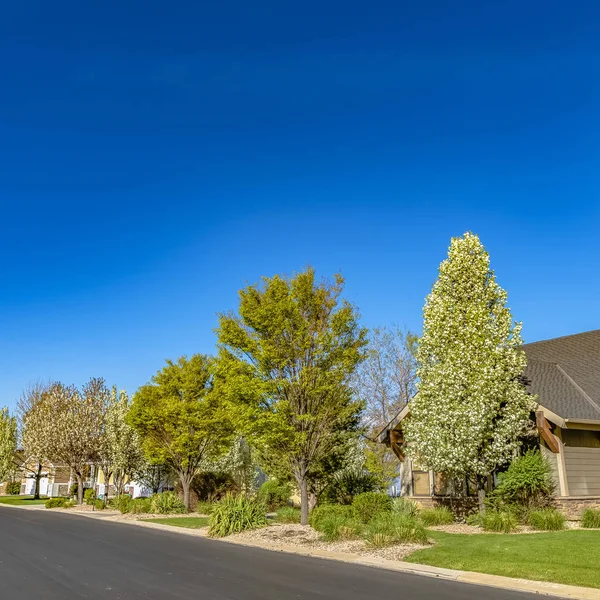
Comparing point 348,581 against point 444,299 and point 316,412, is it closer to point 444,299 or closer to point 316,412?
point 316,412

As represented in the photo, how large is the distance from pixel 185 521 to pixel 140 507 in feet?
19.3

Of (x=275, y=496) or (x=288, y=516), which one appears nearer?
(x=288, y=516)

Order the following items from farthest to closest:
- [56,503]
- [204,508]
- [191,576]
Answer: [56,503] < [204,508] < [191,576]

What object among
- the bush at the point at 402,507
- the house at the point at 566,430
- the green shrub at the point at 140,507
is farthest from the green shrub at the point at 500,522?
the green shrub at the point at 140,507

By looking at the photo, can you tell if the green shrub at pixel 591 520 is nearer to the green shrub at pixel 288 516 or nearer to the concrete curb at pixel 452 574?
the concrete curb at pixel 452 574

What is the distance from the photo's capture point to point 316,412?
67.7 ft

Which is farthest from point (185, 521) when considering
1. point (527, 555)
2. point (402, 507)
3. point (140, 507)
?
point (527, 555)

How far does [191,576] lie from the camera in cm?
1131

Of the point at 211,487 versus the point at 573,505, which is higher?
the point at 573,505

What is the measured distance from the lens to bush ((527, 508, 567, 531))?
17.2 metres

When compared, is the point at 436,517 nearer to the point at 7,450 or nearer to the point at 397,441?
the point at 397,441

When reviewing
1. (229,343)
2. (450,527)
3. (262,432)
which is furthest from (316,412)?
(450,527)

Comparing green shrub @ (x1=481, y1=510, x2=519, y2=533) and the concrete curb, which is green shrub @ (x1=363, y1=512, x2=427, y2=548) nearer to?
the concrete curb

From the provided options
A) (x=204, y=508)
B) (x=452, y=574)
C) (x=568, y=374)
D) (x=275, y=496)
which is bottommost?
(x=204, y=508)
